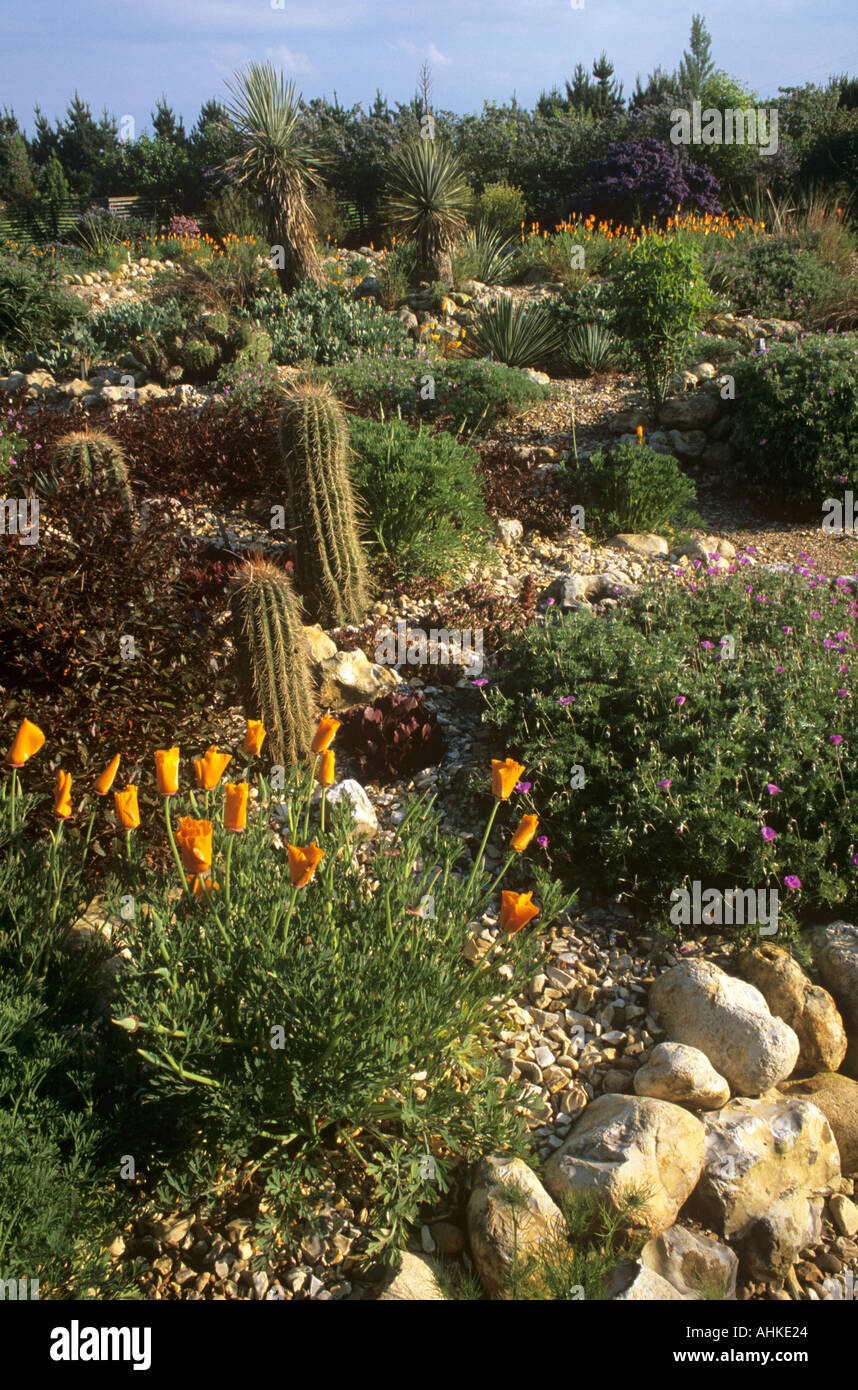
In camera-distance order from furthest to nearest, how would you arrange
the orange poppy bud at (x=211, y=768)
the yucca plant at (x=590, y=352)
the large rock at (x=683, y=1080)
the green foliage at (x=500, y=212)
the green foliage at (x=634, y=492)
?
the green foliage at (x=500, y=212) < the yucca plant at (x=590, y=352) < the green foliage at (x=634, y=492) < the large rock at (x=683, y=1080) < the orange poppy bud at (x=211, y=768)

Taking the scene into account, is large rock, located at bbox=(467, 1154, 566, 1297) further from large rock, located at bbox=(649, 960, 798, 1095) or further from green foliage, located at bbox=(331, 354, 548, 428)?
green foliage, located at bbox=(331, 354, 548, 428)

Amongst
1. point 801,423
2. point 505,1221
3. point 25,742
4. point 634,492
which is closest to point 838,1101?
point 505,1221

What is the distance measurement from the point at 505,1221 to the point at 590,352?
33.4 ft

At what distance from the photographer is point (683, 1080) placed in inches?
110

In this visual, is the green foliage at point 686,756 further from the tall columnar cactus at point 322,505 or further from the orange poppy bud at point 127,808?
the orange poppy bud at point 127,808

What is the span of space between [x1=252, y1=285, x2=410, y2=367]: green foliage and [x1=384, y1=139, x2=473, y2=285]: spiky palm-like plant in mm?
1819

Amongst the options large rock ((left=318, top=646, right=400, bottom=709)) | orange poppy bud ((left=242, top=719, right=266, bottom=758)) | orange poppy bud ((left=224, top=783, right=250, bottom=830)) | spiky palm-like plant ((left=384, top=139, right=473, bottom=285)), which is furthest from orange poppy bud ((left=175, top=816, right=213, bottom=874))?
spiky palm-like plant ((left=384, top=139, right=473, bottom=285))

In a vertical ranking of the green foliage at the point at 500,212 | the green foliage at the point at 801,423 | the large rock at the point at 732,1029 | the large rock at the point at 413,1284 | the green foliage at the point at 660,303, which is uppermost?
the green foliage at the point at 500,212

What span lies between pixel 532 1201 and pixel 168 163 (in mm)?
29494

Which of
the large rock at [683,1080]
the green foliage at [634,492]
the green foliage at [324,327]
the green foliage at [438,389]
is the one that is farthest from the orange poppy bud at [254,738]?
the green foliage at [324,327]

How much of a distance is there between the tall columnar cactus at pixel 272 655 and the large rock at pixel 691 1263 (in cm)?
254

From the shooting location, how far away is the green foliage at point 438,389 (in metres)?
8.30

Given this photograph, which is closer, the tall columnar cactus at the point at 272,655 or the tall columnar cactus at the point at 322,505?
the tall columnar cactus at the point at 272,655
